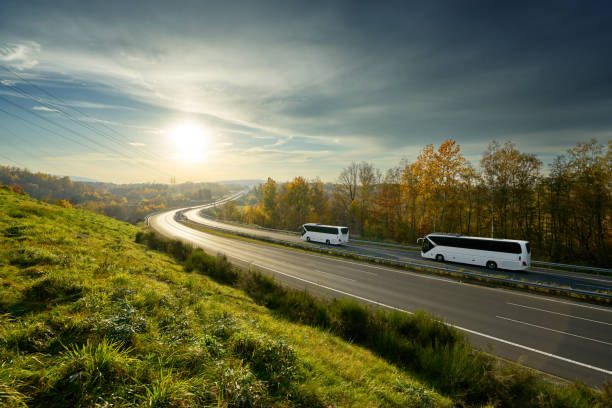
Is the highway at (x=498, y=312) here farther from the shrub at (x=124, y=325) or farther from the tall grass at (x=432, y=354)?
the shrub at (x=124, y=325)

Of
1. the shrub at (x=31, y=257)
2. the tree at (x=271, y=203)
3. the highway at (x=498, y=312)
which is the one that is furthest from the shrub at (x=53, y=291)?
the tree at (x=271, y=203)

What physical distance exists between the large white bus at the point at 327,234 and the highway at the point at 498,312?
12537 millimetres

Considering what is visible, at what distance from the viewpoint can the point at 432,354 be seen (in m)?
6.86

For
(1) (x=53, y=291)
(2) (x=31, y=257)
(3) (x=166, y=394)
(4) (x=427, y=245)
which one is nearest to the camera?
(3) (x=166, y=394)

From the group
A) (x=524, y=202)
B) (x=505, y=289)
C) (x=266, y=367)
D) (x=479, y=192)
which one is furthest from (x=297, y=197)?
(x=266, y=367)

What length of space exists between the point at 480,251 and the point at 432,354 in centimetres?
1983

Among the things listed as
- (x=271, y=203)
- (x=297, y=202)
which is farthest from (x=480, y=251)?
(x=271, y=203)

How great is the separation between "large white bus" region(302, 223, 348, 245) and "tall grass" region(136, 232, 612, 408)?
23.3m

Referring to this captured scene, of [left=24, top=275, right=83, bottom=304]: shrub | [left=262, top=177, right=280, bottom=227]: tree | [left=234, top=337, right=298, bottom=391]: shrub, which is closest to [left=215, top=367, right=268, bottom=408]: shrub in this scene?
[left=234, top=337, right=298, bottom=391]: shrub

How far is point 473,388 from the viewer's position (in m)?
5.70

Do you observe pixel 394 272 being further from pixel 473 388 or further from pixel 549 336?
pixel 473 388

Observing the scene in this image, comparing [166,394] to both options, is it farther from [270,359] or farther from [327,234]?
[327,234]

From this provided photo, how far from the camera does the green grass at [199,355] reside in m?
3.02

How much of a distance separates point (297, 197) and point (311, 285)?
145ft
